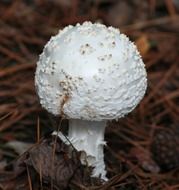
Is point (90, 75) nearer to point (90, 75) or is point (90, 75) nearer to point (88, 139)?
point (90, 75)

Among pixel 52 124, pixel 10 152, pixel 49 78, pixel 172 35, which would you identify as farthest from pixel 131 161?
pixel 172 35

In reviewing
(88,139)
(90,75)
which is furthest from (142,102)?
(90,75)

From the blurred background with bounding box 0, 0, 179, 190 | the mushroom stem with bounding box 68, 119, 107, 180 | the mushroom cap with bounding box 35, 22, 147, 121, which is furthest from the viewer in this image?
the blurred background with bounding box 0, 0, 179, 190

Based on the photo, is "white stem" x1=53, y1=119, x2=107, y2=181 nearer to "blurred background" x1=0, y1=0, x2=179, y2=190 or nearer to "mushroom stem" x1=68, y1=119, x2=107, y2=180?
"mushroom stem" x1=68, y1=119, x2=107, y2=180

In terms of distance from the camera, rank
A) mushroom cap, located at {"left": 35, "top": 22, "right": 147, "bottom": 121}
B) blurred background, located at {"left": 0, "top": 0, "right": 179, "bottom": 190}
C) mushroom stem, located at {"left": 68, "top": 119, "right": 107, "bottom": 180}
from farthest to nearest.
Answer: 1. blurred background, located at {"left": 0, "top": 0, "right": 179, "bottom": 190}
2. mushroom stem, located at {"left": 68, "top": 119, "right": 107, "bottom": 180}
3. mushroom cap, located at {"left": 35, "top": 22, "right": 147, "bottom": 121}

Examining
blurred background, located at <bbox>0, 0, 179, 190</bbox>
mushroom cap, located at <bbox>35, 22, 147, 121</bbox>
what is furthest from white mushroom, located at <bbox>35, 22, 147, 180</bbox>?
blurred background, located at <bbox>0, 0, 179, 190</bbox>

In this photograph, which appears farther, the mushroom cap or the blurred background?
the blurred background

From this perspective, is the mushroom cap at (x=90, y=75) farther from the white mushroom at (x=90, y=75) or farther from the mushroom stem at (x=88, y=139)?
the mushroom stem at (x=88, y=139)
